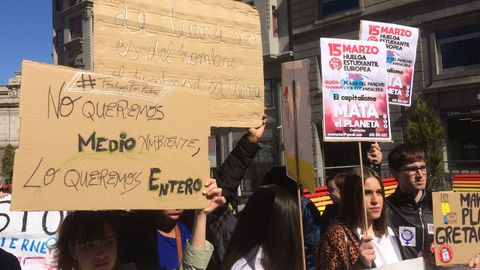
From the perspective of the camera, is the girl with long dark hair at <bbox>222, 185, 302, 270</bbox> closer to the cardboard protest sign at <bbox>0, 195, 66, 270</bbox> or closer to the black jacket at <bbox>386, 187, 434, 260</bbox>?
the black jacket at <bbox>386, 187, 434, 260</bbox>

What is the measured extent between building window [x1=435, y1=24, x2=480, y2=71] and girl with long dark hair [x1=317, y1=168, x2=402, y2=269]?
15505 mm

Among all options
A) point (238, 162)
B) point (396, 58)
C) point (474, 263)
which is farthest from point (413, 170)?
point (396, 58)

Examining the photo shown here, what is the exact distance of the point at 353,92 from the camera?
3535mm

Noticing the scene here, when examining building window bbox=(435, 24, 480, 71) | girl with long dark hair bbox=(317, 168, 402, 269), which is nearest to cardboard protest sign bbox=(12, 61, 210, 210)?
girl with long dark hair bbox=(317, 168, 402, 269)

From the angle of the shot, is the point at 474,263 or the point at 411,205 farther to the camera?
the point at 411,205

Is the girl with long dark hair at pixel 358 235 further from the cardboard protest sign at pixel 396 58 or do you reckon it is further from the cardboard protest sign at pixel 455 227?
the cardboard protest sign at pixel 396 58

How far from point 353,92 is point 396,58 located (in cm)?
223

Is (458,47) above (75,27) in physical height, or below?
A: below

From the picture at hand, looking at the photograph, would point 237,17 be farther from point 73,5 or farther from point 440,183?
point 73,5

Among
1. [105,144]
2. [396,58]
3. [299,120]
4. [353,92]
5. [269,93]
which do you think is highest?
[269,93]

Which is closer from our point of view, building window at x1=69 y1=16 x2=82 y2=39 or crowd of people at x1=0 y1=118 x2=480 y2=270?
crowd of people at x1=0 y1=118 x2=480 y2=270

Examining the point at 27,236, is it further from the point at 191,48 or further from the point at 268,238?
the point at 268,238

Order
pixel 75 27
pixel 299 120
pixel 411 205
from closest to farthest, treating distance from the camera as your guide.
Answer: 1. pixel 299 120
2. pixel 411 205
3. pixel 75 27

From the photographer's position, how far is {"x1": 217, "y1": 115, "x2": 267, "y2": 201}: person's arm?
11.1ft
